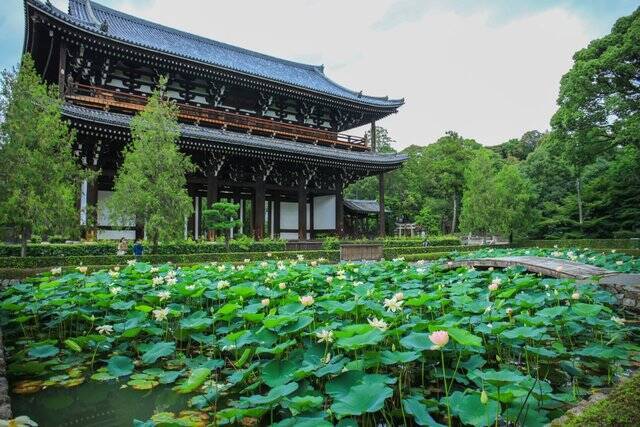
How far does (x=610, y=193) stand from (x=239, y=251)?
22.2 m

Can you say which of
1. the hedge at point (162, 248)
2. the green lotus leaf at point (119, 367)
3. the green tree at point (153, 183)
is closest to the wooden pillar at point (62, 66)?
the green tree at point (153, 183)

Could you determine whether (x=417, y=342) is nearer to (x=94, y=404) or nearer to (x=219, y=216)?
(x=94, y=404)

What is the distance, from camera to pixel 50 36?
520 inches

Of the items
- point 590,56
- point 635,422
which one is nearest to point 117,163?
point 635,422

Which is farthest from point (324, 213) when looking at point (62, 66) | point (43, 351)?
point (43, 351)

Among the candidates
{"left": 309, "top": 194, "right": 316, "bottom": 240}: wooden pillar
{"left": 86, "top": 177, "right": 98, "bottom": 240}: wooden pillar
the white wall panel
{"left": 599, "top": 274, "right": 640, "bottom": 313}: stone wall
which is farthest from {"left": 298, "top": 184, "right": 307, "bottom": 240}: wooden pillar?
{"left": 599, "top": 274, "right": 640, "bottom": 313}: stone wall

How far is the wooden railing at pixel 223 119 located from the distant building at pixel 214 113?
4 cm

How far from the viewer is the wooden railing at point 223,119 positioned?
13602 millimetres

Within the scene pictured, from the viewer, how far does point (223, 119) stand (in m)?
16.4

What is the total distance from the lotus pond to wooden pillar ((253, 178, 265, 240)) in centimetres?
1170

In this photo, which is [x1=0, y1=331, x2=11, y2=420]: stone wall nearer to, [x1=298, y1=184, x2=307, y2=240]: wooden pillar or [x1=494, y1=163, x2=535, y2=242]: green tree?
[x1=298, y1=184, x2=307, y2=240]: wooden pillar

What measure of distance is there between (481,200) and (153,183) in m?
18.2

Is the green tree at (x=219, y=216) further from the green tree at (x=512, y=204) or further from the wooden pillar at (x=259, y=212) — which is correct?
the green tree at (x=512, y=204)

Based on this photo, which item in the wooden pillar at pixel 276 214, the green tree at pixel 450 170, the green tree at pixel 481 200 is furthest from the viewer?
the green tree at pixel 450 170
